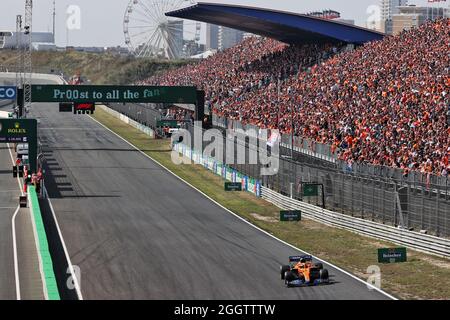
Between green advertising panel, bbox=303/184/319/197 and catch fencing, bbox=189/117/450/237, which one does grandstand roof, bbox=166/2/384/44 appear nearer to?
catch fencing, bbox=189/117/450/237

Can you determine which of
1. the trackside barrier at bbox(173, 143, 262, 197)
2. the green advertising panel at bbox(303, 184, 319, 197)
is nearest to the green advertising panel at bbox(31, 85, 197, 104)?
the trackside barrier at bbox(173, 143, 262, 197)

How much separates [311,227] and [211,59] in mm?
77517

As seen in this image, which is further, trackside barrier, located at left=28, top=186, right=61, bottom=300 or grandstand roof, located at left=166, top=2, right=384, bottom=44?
grandstand roof, located at left=166, top=2, right=384, bottom=44

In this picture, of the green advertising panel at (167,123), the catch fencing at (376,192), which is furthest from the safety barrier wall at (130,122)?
the catch fencing at (376,192)

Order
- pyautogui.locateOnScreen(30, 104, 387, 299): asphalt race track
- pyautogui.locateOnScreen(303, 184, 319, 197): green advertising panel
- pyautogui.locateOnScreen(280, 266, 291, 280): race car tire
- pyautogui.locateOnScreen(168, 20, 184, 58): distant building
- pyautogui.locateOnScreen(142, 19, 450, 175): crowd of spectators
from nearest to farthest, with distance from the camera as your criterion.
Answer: pyautogui.locateOnScreen(30, 104, 387, 299): asphalt race track → pyautogui.locateOnScreen(280, 266, 291, 280): race car tire → pyautogui.locateOnScreen(303, 184, 319, 197): green advertising panel → pyautogui.locateOnScreen(142, 19, 450, 175): crowd of spectators → pyautogui.locateOnScreen(168, 20, 184, 58): distant building

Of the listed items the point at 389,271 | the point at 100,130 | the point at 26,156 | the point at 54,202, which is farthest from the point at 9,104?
the point at 389,271

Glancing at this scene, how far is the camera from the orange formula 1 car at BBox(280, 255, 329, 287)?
30984 mm

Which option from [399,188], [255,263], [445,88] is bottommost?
[255,263]

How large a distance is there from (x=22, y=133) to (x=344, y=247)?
992 inches

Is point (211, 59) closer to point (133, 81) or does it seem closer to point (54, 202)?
point (133, 81)

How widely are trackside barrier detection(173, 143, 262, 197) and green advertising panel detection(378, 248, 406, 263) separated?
779 inches

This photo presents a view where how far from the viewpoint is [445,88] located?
54500mm

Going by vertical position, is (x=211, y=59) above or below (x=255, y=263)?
above

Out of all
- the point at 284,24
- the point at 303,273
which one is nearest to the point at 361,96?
the point at 284,24
